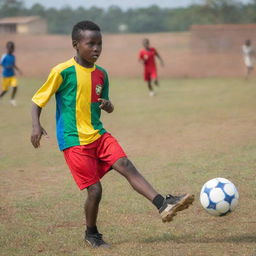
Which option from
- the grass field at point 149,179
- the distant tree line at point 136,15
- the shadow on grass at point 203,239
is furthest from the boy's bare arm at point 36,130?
the distant tree line at point 136,15

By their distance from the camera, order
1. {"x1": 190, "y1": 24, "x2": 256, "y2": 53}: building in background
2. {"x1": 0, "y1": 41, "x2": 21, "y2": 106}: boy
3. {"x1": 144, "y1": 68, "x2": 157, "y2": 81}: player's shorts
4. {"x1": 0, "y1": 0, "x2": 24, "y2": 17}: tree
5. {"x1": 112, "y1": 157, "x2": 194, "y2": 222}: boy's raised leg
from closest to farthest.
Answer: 1. {"x1": 112, "y1": 157, "x2": 194, "y2": 222}: boy's raised leg
2. {"x1": 0, "y1": 41, "x2": 21, "y2": 106}: boy
3. {"x1": 144, "y1": 68, "x2": 157, "y2": 81}: player's shorts
4. {"x1": 190, "y1": 24, "x2": 256, "y2": 53}: building in background
5. {"x1": 0, "y1": 0, "x2": 24, "y2": 17}: tree

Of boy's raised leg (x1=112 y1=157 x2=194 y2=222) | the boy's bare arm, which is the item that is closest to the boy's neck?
the boy's bare arm

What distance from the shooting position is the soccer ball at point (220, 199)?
16.1 feet

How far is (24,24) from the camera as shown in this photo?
4431cm

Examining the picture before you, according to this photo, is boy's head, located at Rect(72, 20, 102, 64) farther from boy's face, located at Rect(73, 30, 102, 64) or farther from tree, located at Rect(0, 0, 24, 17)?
tree, located at Rect(0, 0, 24, 17)

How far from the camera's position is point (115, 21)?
41250 millimetres

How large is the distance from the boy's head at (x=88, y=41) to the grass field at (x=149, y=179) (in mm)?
1520

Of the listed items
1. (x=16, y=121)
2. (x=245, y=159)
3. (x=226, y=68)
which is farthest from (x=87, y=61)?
(x=226, y=68)

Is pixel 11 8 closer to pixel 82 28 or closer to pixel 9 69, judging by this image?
pixel 9 69

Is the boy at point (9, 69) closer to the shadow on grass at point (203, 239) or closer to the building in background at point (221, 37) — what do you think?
the shadow on grass at point (203, 239)

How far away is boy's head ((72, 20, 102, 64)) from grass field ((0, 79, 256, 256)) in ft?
4.99

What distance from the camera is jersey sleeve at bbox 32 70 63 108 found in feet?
15.8

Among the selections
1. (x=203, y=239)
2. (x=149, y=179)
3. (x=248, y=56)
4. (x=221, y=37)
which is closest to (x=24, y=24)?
(x=221, y=37)

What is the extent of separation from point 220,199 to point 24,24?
41045 millimetres
